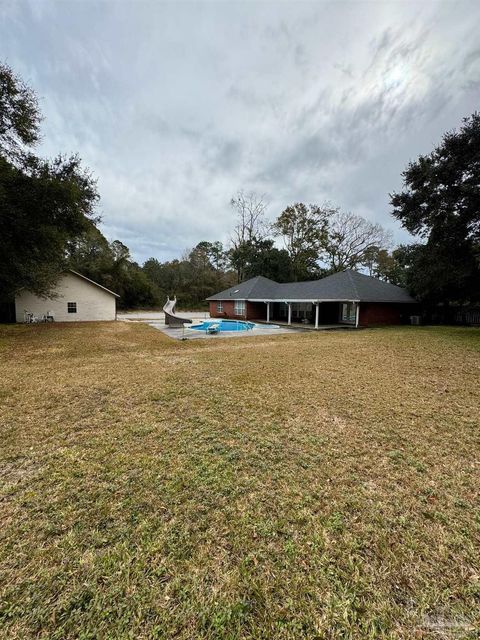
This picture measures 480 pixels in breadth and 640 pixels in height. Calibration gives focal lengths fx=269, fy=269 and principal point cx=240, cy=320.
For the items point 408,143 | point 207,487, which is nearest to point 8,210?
point 207,487

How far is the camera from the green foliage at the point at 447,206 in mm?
12242

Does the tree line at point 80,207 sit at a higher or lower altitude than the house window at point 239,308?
higher

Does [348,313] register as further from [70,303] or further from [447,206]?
[70,303]

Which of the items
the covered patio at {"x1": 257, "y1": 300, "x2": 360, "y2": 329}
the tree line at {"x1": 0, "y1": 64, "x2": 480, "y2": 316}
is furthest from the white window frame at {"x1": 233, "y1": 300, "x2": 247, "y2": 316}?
the tree line at {"x1": 0, "y1": 64, "x2": 480, "y2": 316}

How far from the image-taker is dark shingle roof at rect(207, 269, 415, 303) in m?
18.5

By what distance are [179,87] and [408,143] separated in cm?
1283

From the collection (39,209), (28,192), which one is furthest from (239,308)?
(28,192)

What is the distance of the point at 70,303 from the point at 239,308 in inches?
553

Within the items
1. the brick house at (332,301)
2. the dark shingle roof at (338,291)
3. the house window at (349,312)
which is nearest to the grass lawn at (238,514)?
the brick house at (332,301)

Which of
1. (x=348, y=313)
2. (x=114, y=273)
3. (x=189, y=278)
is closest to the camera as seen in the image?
(x=348, y=313)

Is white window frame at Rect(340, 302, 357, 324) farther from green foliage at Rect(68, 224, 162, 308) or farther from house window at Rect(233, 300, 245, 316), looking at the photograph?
green foliage at Rect(68, 224, 162, 308)

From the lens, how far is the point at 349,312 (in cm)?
2025

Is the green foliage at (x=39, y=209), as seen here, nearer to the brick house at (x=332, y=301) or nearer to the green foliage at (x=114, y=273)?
the brick house at (x=332, y=301)

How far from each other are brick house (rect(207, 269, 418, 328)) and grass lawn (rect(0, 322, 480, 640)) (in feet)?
45.1
